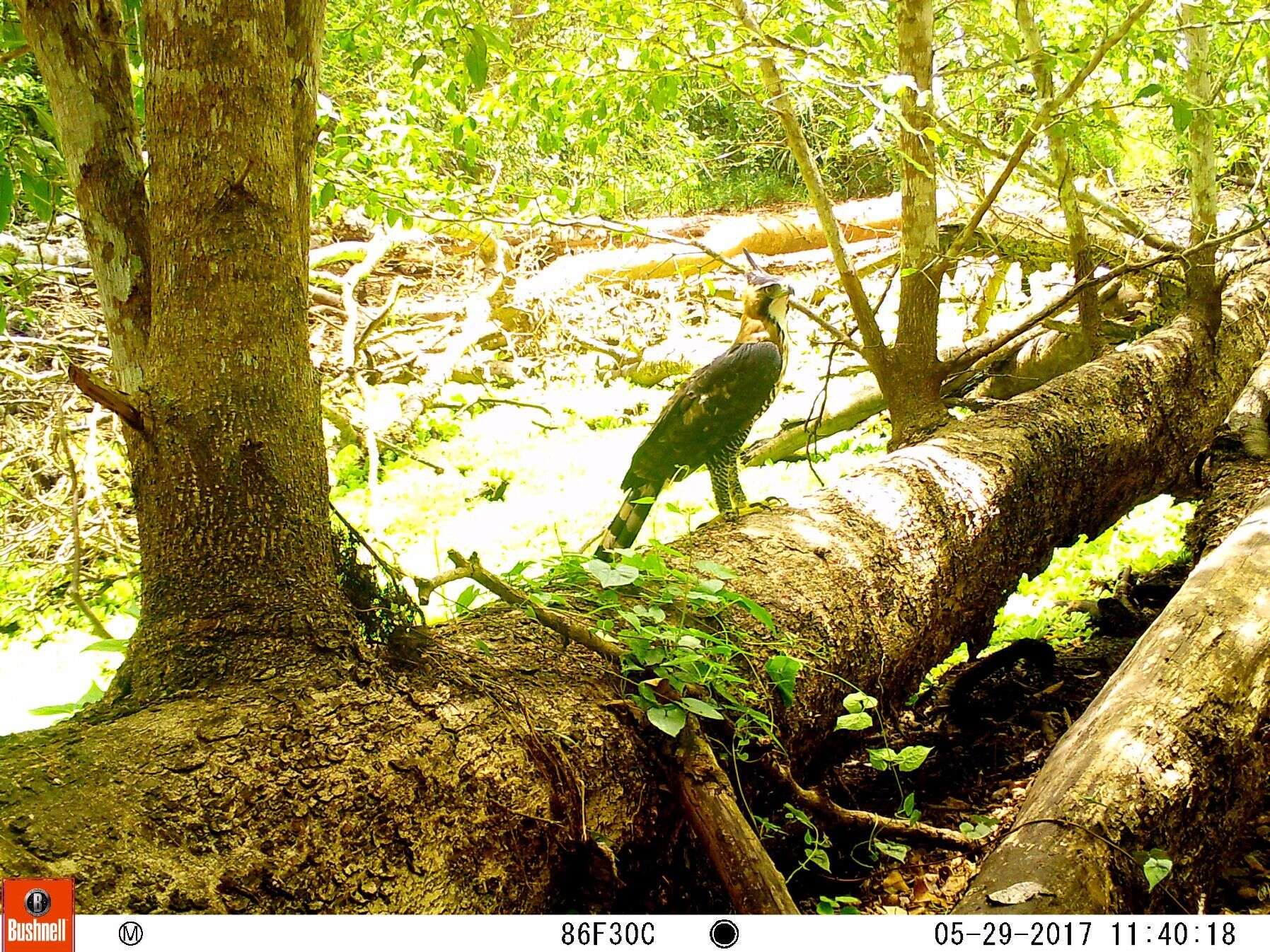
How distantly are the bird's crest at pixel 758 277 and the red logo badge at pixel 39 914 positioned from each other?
2.07 metres

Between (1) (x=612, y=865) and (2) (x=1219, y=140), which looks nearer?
(1) (x=612, y=865)

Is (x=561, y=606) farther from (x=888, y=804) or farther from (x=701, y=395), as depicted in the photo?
(x=701, y=395)

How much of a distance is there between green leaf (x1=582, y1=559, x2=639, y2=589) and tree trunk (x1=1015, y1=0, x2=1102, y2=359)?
169cm

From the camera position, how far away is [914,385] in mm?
2881

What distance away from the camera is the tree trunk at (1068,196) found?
2.53m

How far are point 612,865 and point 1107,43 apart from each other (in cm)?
211

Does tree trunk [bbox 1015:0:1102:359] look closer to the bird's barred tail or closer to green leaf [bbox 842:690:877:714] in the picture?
the bird's barred tail

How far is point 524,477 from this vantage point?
12.1 ft

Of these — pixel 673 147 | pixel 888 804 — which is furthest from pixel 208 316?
pixel 673 147

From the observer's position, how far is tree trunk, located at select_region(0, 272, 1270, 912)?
3.22 ft

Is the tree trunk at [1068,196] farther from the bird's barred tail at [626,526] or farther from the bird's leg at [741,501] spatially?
the bird's barred tail at [626,526]
